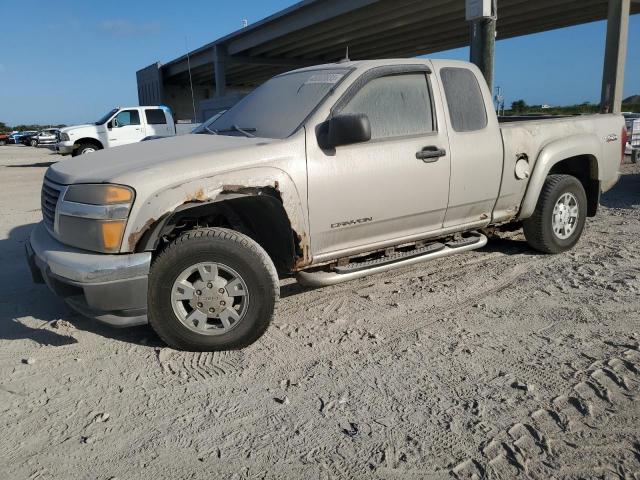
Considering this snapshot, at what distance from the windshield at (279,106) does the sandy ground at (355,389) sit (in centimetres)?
Result: 143

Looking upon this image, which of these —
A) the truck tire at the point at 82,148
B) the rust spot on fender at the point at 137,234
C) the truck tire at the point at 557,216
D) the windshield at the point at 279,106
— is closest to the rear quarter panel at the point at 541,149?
the truck tire at the point at 557,216

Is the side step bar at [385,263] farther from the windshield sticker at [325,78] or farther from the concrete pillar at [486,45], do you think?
the concrete pillar at [486,45]

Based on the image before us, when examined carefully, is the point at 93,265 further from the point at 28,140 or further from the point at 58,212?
the point at 28,140

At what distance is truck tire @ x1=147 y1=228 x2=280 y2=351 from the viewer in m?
3.28

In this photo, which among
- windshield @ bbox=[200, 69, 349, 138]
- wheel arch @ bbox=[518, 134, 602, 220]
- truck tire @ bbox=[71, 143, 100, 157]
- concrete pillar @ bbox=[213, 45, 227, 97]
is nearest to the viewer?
windshield @ bbox=[200, 69, 349, 138]

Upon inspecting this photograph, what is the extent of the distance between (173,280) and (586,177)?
177 inches

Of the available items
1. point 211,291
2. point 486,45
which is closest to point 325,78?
point 211,291

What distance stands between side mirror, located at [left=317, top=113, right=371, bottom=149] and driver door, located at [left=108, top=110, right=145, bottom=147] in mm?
15458

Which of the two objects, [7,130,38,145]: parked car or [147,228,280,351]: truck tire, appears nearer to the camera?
[147,228,280,351]: truck tire

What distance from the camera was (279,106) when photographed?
418 cm

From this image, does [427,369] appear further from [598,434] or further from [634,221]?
[634,221]

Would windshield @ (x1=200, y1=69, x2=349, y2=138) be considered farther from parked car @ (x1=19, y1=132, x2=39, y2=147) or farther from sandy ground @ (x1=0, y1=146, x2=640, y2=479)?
parked car @ (x1=19, y1=132, x2=39, y2=147)

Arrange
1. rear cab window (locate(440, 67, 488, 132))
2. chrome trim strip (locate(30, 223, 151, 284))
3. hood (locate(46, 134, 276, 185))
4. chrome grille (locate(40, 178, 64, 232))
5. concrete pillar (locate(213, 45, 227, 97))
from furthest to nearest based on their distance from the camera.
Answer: concrete pillar (locate(213, 45, 227, 97)) < rear cab window (locate(440, 67, 488, 132)) < chrome grille (locate(40, 178, 64, 232)) < hood (locate(46, 134, 276, 185)) < chrome trim strip (locate(30, 223, 151, 284))

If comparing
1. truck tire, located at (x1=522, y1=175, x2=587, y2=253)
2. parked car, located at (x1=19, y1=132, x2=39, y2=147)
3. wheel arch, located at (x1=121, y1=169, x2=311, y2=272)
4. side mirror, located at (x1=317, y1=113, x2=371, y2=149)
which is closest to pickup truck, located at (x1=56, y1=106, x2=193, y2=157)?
truck tire, located at (x1=522, y1=175, x2=587, y2=253)
